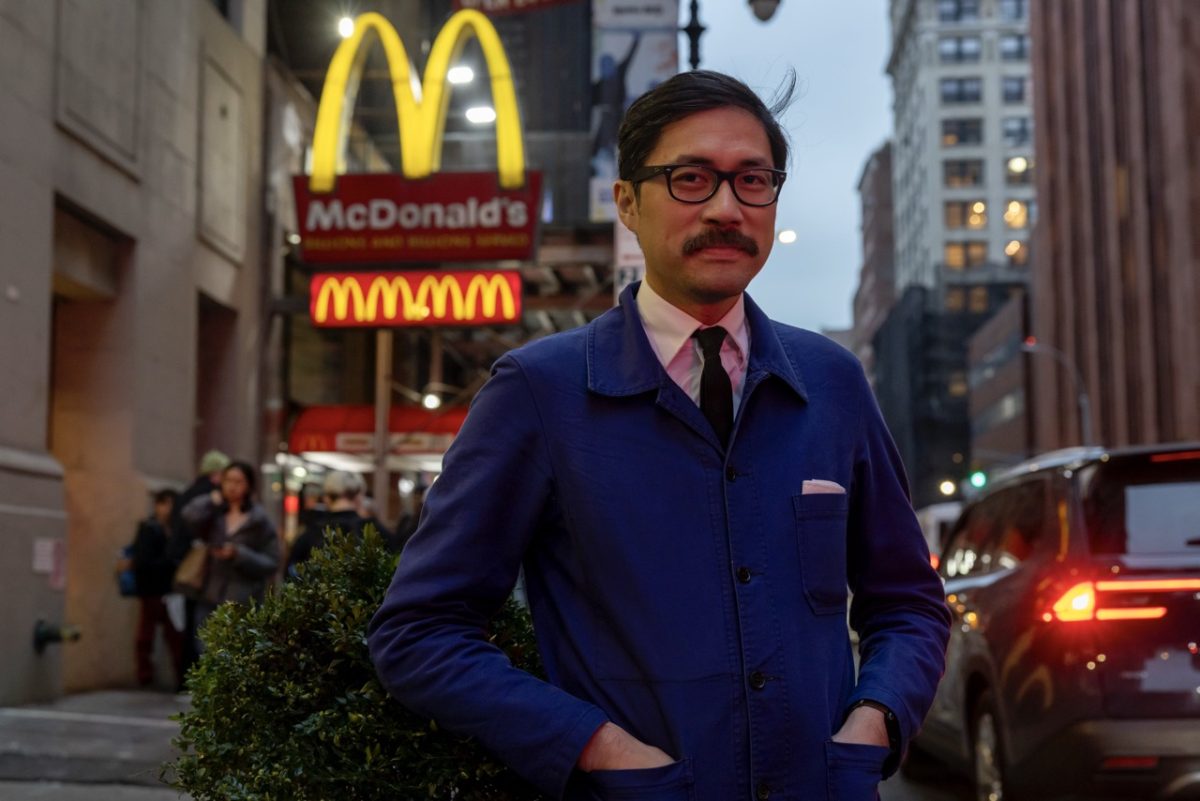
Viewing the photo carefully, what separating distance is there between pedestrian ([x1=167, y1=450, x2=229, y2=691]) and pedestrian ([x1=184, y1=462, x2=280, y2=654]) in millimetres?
217

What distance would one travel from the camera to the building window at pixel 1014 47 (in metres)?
134

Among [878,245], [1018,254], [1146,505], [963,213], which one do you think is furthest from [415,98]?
[878,245]

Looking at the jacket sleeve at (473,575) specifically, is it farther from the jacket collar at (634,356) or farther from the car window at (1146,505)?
the car window at (1146,505)

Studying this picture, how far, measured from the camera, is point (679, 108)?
2.45m

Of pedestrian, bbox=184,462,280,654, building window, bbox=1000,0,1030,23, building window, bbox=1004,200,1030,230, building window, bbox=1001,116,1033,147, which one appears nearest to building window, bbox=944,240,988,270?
building window, bbox=1004,200,1030,230

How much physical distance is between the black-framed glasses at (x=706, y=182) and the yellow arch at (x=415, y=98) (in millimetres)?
16231

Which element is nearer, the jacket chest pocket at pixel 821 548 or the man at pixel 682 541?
the man at pixel 682 541

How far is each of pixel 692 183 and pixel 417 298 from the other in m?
17.0

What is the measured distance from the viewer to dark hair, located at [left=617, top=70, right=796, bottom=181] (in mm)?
2445

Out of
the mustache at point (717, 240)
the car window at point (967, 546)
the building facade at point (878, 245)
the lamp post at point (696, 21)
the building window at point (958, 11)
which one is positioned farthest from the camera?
the building facade at point (878, 245)

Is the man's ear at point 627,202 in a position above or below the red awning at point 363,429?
below

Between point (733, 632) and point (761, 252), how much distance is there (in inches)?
24.9

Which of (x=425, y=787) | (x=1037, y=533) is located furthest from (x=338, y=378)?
(x=425, y=787)

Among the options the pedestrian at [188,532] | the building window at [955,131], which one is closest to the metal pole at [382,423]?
the pedestrian at [188,532]
